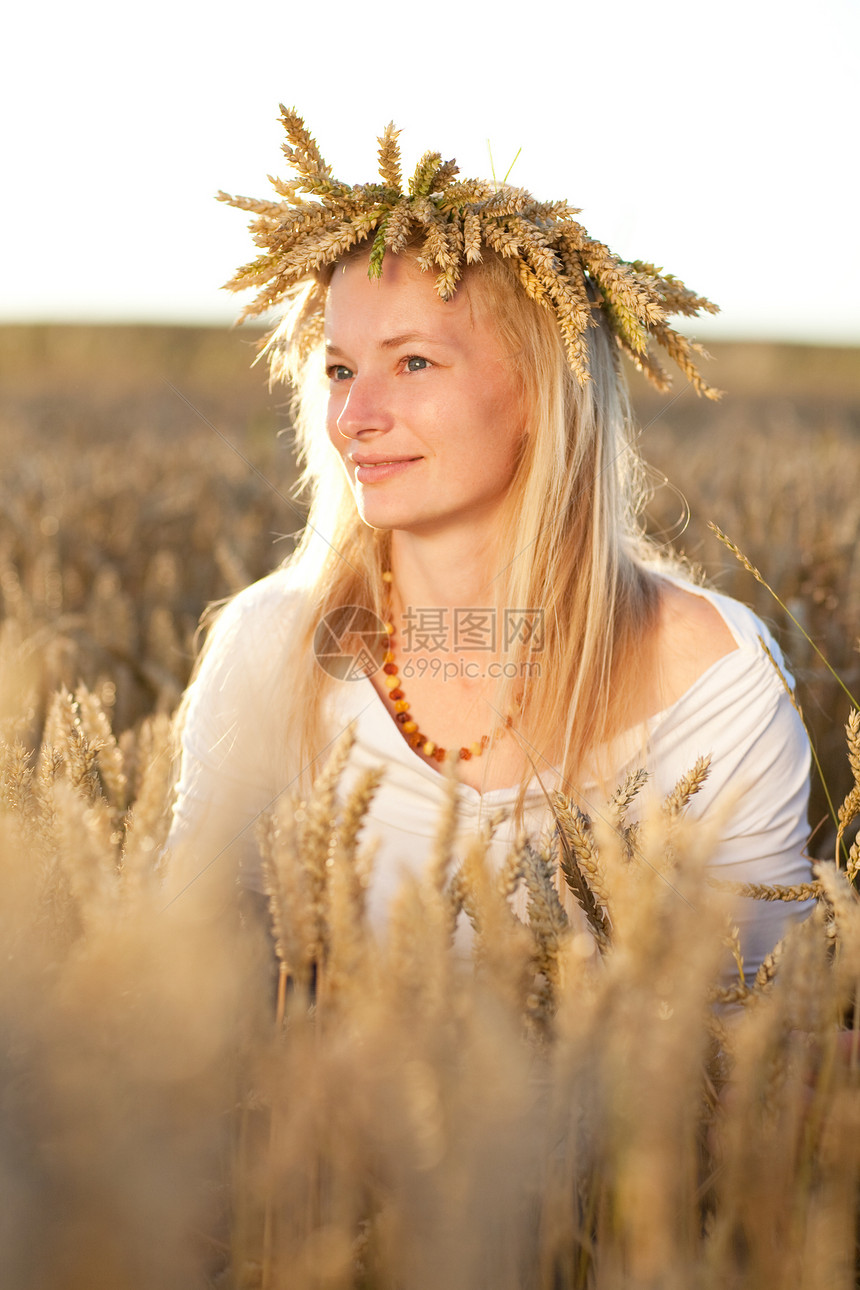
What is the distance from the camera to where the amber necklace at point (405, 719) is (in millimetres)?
1884

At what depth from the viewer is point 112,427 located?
8.47m

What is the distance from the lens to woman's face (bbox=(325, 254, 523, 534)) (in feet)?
5.61

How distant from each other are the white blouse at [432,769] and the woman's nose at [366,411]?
51cm

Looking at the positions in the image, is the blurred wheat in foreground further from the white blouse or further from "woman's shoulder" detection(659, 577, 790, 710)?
"woman's shoulder" detection(659, 577, 790, 710)

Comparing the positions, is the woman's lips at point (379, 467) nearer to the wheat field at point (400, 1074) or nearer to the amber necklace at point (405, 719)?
the amber necklace at point (405, 719)

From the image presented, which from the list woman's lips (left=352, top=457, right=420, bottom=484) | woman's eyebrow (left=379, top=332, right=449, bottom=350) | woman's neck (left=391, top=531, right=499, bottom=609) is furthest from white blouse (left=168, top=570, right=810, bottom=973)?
woman's eyebrow (left=379, top=332, right=449, bottom=350)

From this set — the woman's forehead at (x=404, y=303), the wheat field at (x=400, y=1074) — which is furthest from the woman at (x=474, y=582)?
the wheat field at (x=400, y=1074)

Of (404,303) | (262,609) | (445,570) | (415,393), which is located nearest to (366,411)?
(415,393)

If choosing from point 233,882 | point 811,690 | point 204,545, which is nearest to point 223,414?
point 204,545

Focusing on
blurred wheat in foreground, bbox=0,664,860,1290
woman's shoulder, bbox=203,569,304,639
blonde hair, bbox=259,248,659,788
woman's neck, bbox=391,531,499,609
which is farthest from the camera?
woman's shoulder, bbox=203,569,304,639

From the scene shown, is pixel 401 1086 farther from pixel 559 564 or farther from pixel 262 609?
pixel 262 609

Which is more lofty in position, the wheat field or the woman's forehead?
the woman's forehead

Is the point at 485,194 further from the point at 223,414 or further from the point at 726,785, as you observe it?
the point at 223,414

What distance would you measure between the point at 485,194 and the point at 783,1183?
1498mm
